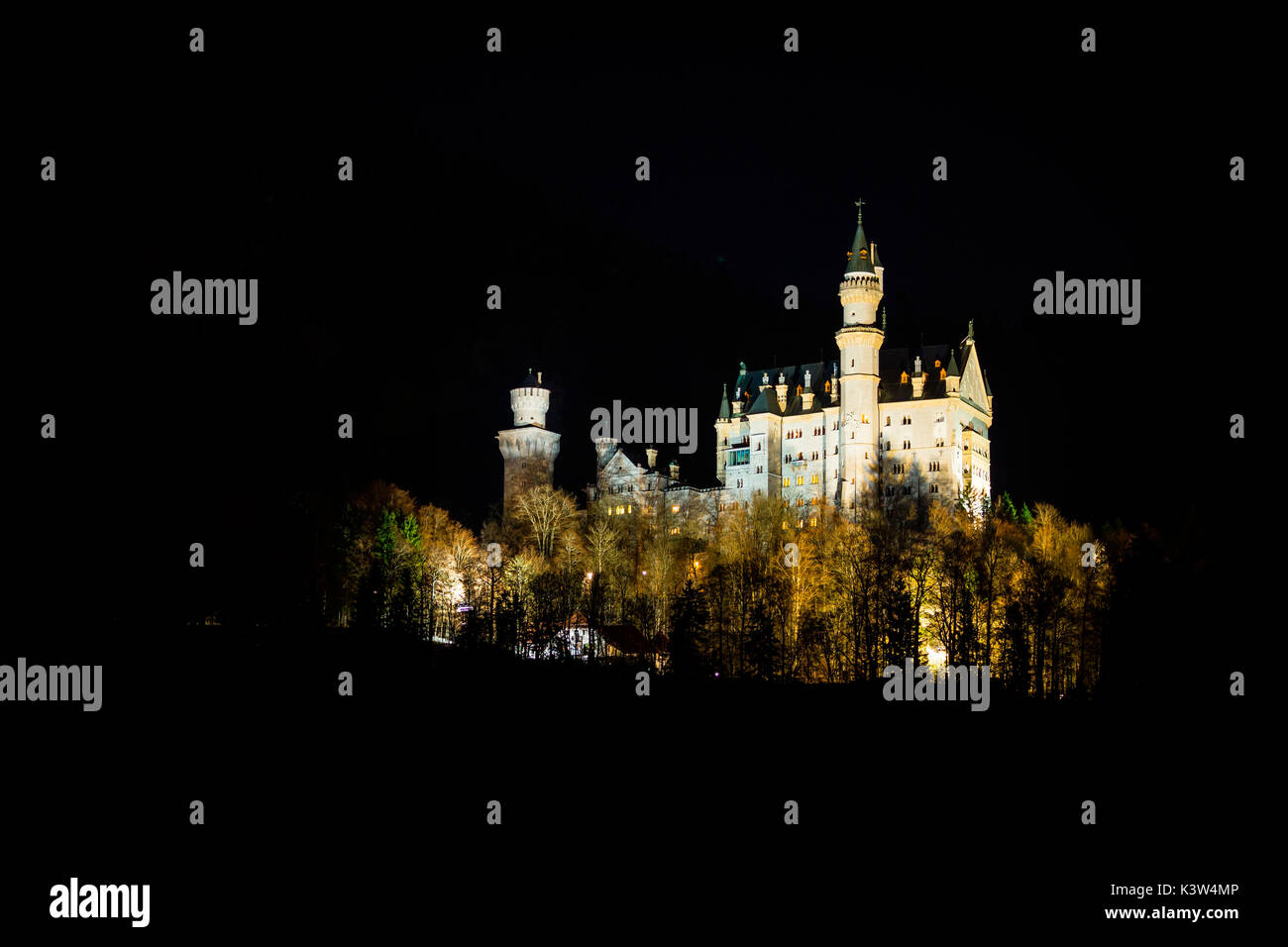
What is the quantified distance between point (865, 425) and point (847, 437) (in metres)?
1.49

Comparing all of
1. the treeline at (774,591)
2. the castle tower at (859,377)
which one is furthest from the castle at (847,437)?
the treeline at (774,591)

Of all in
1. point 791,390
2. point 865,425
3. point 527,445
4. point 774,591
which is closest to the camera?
point 774,591

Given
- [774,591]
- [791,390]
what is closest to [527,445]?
[791,390]

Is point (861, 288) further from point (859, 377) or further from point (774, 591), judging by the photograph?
point (774, 591)

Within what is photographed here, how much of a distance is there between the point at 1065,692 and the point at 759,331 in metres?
87.0

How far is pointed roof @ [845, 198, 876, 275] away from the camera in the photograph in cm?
11000

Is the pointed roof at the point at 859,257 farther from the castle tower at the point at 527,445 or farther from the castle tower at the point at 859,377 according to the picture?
the castle tower at the point at 527,445

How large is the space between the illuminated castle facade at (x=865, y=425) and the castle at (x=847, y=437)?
0.29 ft

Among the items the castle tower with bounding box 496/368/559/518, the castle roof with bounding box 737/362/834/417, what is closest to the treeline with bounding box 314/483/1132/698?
the castle roof with bounding box 737/362/834/417

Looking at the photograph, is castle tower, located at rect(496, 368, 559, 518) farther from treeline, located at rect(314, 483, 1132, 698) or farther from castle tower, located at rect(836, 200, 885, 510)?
castle tower, located at rect(836, 200, 885, 510)

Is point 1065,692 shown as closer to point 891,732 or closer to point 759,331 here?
point 891,732

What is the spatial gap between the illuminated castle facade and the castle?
88 mm

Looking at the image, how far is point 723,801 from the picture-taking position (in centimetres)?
5212

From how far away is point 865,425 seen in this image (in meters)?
109
